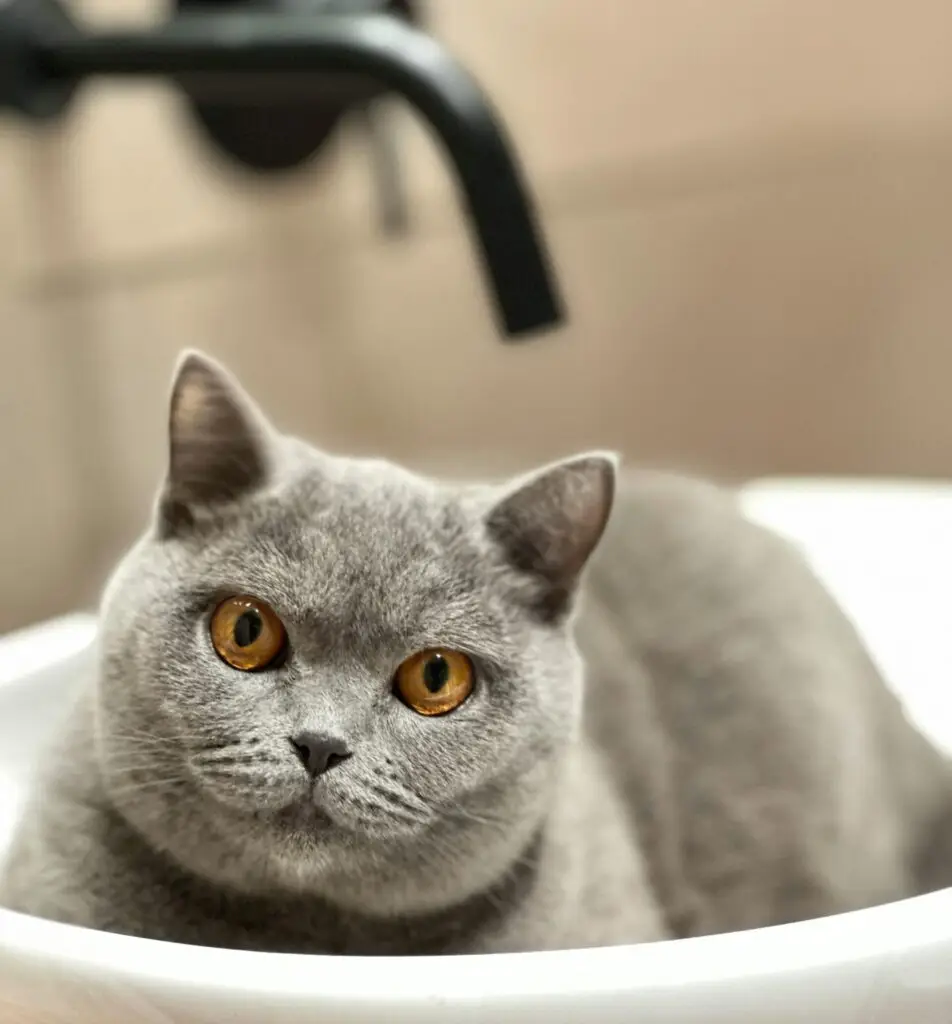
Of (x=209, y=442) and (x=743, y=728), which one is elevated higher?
(x=209, y=442)

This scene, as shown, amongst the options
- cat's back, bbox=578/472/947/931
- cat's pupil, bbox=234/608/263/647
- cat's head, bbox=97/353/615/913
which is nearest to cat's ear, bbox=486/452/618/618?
cat's head, bbox=97/353/615/913


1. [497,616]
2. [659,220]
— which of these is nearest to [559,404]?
[659,220]

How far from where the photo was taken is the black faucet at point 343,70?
437 mm

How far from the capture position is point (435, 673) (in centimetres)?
46

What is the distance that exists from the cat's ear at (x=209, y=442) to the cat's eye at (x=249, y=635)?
0.05 m

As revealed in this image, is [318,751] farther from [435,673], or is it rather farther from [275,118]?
[275,118]

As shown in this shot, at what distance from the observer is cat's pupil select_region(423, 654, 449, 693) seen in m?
0.46

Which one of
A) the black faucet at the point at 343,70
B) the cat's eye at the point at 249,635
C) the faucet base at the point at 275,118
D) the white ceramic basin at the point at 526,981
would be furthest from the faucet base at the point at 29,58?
the white ceramic basin at the point at 526,981

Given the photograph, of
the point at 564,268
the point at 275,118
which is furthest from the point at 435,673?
the point at 564,268

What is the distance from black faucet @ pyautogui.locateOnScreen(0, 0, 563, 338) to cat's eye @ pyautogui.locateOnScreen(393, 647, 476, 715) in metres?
0.12

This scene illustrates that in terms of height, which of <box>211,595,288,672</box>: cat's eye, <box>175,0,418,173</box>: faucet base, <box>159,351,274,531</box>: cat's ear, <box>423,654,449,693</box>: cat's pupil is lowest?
<box>423,654,449,693</box>: cat's pupil

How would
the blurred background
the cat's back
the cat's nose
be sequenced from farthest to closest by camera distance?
the blurred background
the cat's back
the cat's nose

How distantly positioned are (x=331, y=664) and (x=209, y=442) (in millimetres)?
97

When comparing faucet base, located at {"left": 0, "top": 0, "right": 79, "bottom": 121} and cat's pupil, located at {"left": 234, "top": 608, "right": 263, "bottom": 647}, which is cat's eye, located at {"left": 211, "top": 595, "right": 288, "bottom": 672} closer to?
cat's pupil, located at {"left": 234, "top": 608, "right": 263, "bottom": 647}
